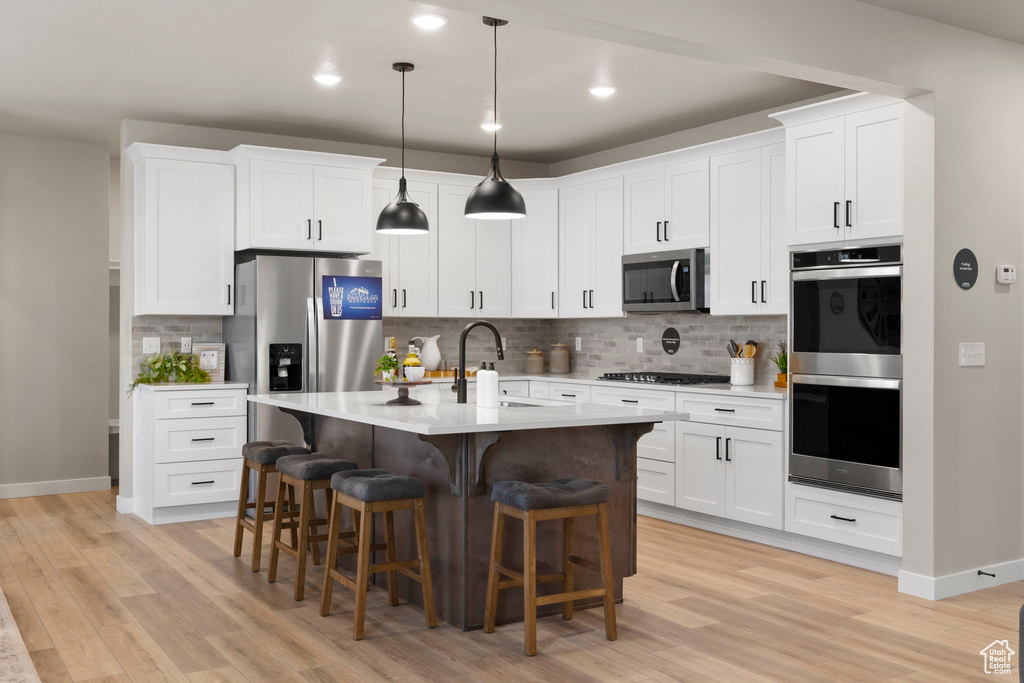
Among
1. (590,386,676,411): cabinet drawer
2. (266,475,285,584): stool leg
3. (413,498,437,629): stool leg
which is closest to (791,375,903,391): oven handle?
(590,386,676,411): cabinet drawer

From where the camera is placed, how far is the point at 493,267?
7.23m

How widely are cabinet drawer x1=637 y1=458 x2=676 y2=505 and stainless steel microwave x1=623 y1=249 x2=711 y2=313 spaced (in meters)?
1.05

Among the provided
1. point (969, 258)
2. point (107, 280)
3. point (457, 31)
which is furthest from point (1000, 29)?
point (107, 280)

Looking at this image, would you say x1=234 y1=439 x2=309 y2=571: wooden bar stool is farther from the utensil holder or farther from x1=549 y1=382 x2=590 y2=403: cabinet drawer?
the utensil holder

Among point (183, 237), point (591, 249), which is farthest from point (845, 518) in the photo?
→ point (183, 237)

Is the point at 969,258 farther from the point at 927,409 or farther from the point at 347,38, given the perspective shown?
the point at 347,38

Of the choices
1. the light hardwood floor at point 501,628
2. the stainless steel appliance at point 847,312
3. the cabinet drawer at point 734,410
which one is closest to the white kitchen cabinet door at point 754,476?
the cabinet drawer at point 734,410

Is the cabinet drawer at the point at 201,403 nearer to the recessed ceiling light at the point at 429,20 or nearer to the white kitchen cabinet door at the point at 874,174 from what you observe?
the recessed ceiling light at the point at 429,20

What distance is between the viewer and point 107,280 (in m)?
7.03

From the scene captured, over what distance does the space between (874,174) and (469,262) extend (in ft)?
11.2

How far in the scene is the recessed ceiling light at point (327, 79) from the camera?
200 inches

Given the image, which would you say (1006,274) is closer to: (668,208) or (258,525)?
(668,208)

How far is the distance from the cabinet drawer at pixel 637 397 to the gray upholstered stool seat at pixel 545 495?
2.19 metres

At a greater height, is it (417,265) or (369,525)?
(417,265)
